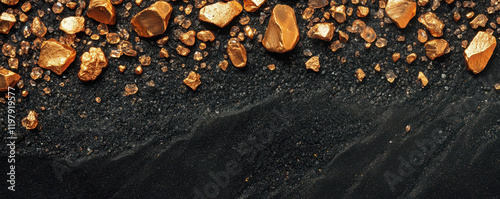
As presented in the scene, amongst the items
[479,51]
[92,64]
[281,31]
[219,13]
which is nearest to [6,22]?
[92,64]

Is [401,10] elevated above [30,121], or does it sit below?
above

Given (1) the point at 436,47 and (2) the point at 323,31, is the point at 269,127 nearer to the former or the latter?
(2) the point at 323,31

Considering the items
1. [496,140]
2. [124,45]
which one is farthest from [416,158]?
[124,45]

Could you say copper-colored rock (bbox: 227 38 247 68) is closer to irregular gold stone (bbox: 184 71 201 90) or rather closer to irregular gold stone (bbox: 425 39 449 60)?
irregular gold stone (bbox: 184 71 201 90)

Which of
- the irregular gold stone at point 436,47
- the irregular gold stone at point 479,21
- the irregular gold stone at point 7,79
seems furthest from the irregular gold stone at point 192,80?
the irregular gold stone at point 479,21

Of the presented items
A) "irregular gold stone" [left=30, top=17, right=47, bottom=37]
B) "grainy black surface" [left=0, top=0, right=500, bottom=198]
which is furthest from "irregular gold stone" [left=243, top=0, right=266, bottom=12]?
"irregular gold stone" [left=30, top=17, right=47, bottom=37]

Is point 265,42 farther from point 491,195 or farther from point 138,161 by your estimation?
point 491,195
